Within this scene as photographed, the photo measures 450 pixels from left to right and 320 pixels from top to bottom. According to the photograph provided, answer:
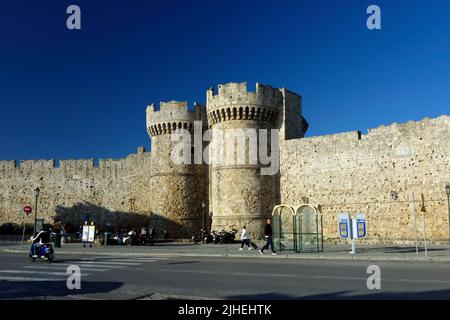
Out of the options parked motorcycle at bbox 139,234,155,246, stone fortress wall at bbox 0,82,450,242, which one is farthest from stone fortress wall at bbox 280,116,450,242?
parked motorcycle at bbox 139,234,155,246

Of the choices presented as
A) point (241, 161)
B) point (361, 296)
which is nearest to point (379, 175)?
point (241, 161)

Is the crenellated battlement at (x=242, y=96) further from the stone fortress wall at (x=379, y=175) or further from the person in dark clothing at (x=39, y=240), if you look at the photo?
the person in dark clothing at (x=39, y=240)

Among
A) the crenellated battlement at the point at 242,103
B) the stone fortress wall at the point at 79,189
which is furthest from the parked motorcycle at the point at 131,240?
the stone fortress wall at the point at 79,189

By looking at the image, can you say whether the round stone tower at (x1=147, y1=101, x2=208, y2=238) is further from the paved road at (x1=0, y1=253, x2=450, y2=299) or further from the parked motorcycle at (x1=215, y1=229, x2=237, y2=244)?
the paved road at (x1=0, y1=253, x2=450, y2=299)

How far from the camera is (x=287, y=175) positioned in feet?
83.9

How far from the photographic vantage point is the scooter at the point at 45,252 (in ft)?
45.0

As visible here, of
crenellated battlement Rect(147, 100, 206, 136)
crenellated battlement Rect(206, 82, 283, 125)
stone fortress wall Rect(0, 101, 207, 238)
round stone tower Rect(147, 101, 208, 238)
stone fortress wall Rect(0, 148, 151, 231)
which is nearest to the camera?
crenellated battlement Rect(206, 82, 283, 125)

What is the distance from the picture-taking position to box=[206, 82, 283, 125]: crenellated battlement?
25.1 m

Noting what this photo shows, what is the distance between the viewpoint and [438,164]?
67.9 ft

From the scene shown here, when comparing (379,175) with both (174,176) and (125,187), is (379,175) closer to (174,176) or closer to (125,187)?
(174,176)

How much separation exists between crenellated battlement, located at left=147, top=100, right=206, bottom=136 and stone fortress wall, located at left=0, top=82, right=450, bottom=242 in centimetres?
6

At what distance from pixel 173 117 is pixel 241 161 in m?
6.49

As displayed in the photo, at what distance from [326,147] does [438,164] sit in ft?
18.9
